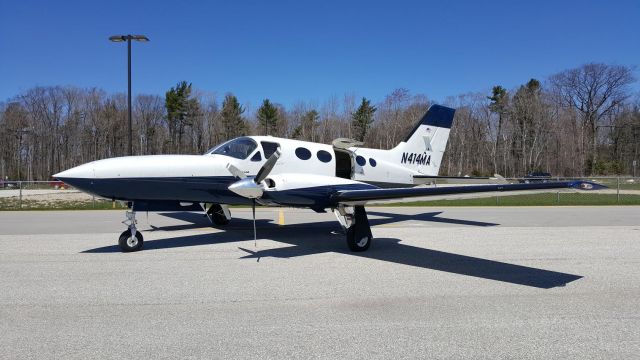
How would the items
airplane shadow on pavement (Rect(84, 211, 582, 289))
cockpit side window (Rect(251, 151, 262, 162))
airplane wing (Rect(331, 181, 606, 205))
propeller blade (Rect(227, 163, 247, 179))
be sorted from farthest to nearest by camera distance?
cockpit side window (Rect(251, 151, 262, 162)) → propeller blade (Rect(227, 163, 247, 179)) → airplane shadow on pavement (Rect(84, 211, 582, 289)) → airplane wing (Rect(331, 181, 606, 205))

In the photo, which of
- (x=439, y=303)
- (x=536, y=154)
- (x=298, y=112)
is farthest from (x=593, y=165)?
(x=439, y=303)

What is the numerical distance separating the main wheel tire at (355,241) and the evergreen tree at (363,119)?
210 ft

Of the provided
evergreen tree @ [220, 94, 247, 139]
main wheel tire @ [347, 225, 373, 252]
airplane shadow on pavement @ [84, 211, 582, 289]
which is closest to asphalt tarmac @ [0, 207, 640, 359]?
airplane shadow on pavement @ [84, 211, 582, 289]

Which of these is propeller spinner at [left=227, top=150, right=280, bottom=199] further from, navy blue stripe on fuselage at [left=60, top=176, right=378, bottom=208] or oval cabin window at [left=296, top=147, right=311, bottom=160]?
oval cabin window at [left=296, top=147, right=311, bottom=160]

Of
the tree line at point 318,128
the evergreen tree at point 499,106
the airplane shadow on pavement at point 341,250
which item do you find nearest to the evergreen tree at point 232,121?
the tree line at point 318,128

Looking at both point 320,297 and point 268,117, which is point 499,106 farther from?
point 320,297

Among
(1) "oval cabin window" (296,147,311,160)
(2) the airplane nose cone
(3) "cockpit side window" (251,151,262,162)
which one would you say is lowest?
(2) the airplane nose cone

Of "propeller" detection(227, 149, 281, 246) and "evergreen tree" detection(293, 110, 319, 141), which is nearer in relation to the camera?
"propeller" detection(227, 149, 281, 246)

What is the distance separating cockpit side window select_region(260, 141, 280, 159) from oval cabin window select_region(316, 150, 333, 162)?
1.22m

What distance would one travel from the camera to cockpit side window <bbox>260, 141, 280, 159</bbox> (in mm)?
10305

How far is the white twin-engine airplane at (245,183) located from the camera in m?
8.56

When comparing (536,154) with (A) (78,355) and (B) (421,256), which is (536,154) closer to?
(B) (421,256)

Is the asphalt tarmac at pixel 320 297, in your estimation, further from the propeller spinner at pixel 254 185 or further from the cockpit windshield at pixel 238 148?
the cockpit windshield at pixel 238 148

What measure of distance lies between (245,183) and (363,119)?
6600 centimetres
